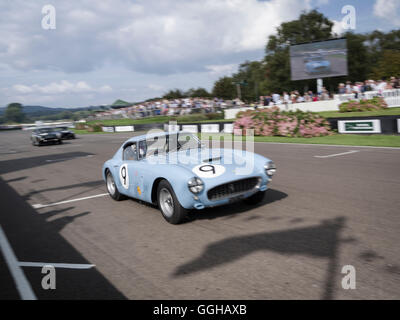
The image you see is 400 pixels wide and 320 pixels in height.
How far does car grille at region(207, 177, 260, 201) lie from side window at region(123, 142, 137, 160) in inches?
76.0

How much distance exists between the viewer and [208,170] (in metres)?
5.00

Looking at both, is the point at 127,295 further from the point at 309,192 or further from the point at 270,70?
the point at 270,70

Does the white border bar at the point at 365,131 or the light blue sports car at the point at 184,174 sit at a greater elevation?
the white border bar at the point at 365,131

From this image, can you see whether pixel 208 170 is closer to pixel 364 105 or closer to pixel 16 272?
pixel 16 272

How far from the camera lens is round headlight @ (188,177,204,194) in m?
4.71

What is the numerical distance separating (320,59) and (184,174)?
1346 inches

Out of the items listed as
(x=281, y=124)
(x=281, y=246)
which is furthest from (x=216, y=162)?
(x=281, y=124)

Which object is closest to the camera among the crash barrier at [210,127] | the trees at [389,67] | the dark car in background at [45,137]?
the crash barrier at [210,127]

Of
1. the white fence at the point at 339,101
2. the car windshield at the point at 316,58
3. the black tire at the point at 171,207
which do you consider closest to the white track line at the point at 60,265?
the black tire at the point at 171,207

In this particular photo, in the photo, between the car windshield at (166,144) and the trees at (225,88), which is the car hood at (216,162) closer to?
the car windshield at (166,144)

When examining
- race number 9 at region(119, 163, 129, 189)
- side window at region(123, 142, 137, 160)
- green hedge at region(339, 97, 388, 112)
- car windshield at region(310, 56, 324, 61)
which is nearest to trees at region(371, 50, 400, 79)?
car windshield at region(310, 56, 324, 61)

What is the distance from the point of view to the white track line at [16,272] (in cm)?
342

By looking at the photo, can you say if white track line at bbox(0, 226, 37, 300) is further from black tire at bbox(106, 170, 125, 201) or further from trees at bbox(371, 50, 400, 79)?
trees at bbox(371, 50, 400, 79)
